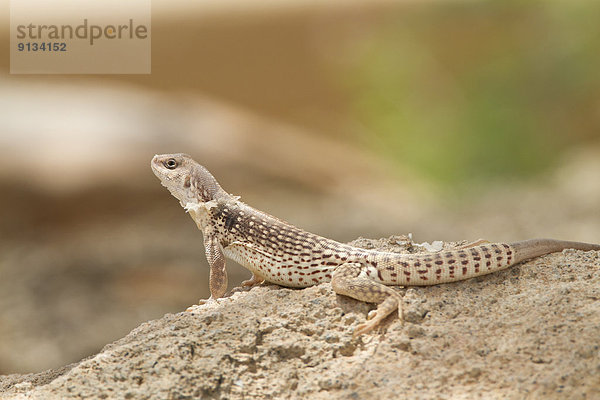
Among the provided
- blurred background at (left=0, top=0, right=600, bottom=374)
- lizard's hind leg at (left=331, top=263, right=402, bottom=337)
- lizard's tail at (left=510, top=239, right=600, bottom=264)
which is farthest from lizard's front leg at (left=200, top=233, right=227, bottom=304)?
blurred background at (left=0, top=0, right=600, bottom=374)

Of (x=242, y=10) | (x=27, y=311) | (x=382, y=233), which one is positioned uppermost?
(x=242, y=10)

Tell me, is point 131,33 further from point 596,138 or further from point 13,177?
point 596,138

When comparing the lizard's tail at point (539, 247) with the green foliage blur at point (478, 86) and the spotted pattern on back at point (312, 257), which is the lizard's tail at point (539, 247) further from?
the green foliage blur at point (478, 86)

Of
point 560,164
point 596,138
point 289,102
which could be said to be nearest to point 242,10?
point 289,102

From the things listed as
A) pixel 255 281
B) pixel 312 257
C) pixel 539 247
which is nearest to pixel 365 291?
pixel 312 257

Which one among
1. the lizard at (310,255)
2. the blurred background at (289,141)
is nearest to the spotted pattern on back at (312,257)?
the lizard at (310,255)

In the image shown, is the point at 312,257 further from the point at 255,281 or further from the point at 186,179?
the point at 186,179

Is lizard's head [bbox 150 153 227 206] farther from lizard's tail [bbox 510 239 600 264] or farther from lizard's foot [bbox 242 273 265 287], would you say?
lizard's tail [bbox 510 239 600 264]
